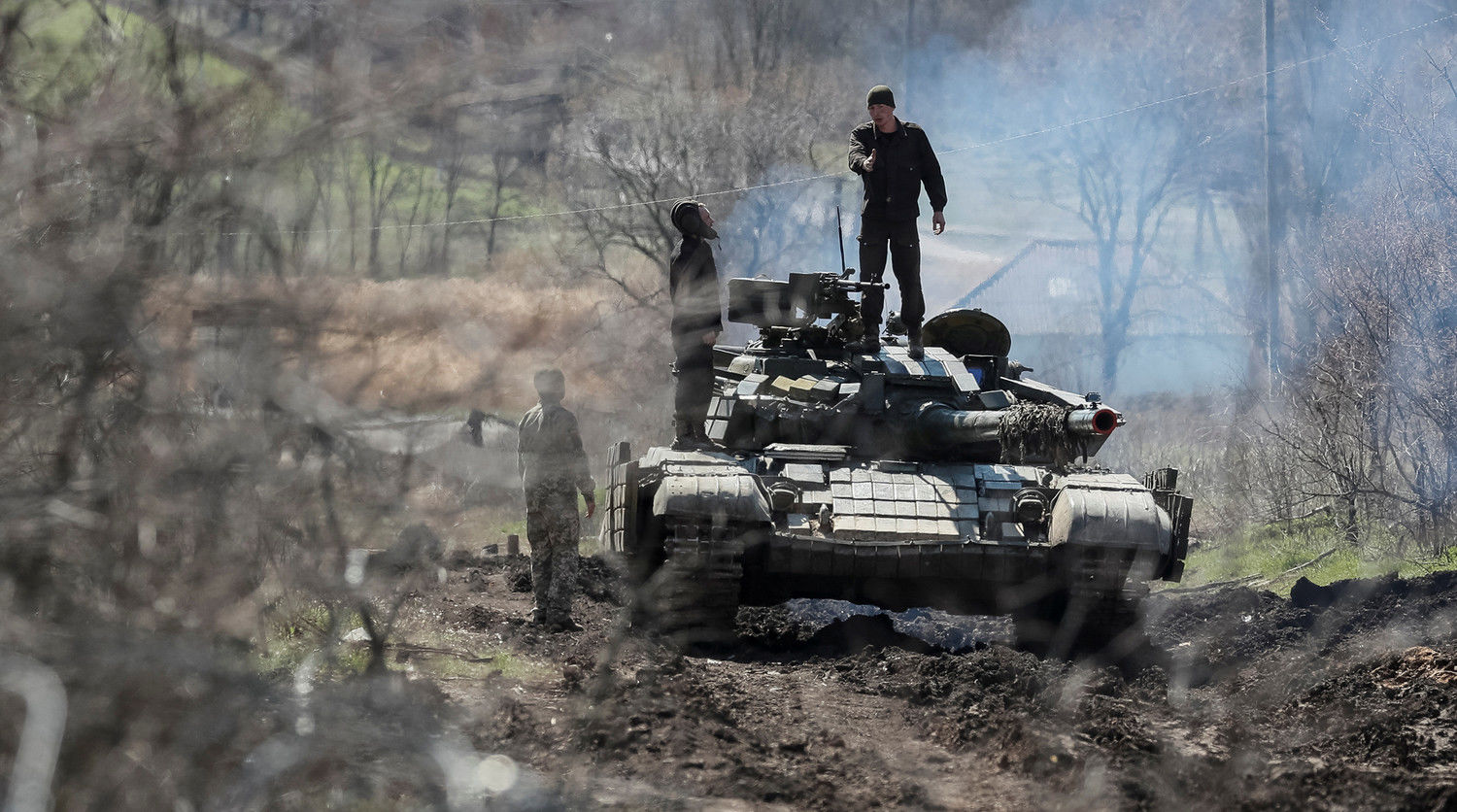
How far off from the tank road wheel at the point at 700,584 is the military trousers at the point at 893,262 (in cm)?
318

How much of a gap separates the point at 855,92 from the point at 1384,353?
827cm

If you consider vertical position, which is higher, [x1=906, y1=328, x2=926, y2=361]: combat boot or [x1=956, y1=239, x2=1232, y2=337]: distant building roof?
[x1=956, y1=239, x2=1232, y2=337]: distant building roof

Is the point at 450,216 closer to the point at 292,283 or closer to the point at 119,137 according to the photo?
the point at 292,283

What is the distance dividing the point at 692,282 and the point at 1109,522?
308 centimetres

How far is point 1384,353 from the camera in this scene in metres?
15.3

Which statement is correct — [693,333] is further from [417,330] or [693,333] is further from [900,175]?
[417,330]

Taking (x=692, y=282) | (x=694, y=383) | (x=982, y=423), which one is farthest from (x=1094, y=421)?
(x=694, y=383)

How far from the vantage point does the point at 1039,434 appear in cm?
908

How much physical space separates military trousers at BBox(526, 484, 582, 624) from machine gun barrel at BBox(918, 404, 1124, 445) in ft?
→ 8.56

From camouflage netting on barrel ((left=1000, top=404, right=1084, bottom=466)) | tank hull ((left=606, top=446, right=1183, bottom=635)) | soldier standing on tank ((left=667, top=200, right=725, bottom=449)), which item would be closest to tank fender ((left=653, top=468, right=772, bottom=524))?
tank hull ((left=606, top=446, right=1183, bottom=635))

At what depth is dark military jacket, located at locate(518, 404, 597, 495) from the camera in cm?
511

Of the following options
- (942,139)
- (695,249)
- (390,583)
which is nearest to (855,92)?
(942,139)

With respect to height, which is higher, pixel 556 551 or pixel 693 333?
pixel 693 333

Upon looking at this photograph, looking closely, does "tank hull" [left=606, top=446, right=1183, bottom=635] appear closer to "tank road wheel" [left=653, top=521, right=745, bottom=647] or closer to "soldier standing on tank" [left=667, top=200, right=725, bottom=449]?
"tank road wheel" [left=653, top=521, right=745, bottom=647]
